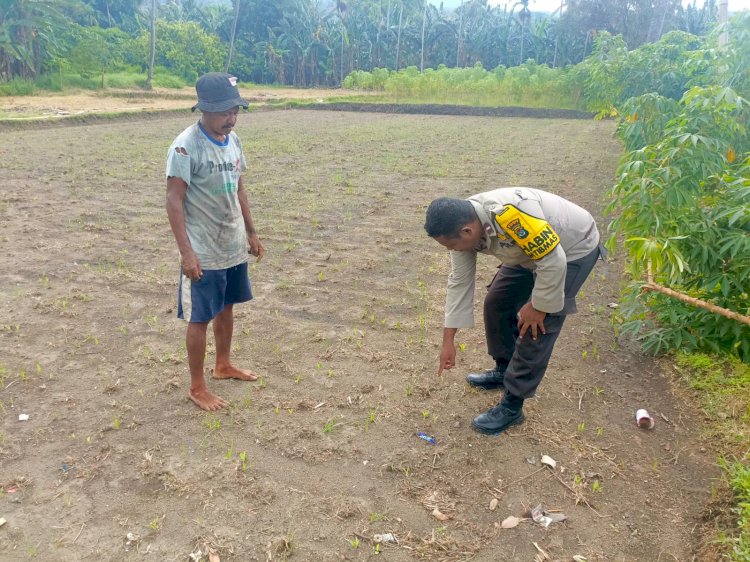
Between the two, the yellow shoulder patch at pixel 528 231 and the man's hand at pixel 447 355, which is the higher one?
the yellow shoulder patch at pixel 528 231

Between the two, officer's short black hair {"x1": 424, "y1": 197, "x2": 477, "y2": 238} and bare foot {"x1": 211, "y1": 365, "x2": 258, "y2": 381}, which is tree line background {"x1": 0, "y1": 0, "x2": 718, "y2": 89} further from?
officer's short black hair {"x1": 424, "y1": 197, "x2": 477, "y2": 238}

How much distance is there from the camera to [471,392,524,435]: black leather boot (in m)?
3.30

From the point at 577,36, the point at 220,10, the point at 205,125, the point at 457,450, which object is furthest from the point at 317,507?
the point at 220,10

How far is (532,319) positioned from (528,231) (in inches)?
20.2

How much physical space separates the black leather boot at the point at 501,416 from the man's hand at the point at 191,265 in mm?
1763

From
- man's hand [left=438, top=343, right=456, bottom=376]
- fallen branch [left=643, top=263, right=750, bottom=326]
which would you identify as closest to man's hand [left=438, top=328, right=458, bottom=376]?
man's hand [left=438, top=343, right=456, bottom=376]

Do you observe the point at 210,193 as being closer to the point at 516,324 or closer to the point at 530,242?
the point at 530,242

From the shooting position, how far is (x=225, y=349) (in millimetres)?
3758

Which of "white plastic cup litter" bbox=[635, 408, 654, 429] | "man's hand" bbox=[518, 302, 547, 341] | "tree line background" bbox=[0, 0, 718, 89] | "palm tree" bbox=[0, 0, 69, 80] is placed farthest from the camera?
"tree line background" bbox=[0, 0, 718, 89]

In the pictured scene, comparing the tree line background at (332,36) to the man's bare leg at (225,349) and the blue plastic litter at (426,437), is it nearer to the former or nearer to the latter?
the man's bare leg at (225,349)

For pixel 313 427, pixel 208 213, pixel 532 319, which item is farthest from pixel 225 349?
pixel 532 319

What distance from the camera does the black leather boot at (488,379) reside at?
376 centimetres

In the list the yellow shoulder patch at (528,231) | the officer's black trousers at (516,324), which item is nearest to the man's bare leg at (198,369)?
the officer's black trousers at (516,324)

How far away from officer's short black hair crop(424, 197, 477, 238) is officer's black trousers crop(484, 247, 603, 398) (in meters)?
0.71
